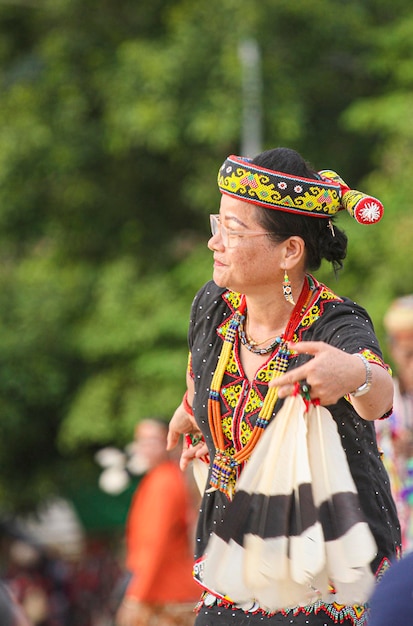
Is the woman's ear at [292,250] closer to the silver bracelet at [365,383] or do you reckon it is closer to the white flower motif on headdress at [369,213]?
the white flower motif on headdress at [369,213]

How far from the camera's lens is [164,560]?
698cm

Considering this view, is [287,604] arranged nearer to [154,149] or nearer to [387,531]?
[387,531]

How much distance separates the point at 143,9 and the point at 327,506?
40.9 feet

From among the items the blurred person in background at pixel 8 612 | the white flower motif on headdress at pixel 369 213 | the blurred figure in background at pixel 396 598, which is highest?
the white flower motif on headdress at pixel 369 213

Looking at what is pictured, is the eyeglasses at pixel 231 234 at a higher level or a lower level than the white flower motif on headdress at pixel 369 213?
lower

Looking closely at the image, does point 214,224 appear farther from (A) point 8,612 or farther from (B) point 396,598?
(B) point 396,598

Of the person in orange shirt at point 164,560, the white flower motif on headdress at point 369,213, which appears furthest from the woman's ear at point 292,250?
the person in orange shirt at point 164,560

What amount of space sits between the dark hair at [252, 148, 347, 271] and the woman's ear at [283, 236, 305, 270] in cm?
1

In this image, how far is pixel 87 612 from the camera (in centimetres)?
1327

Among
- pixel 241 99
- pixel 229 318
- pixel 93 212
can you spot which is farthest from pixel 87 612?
pixel 229 318

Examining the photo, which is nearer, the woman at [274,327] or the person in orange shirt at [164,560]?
the woman at [274,327]

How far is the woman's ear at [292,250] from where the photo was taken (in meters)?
3.08

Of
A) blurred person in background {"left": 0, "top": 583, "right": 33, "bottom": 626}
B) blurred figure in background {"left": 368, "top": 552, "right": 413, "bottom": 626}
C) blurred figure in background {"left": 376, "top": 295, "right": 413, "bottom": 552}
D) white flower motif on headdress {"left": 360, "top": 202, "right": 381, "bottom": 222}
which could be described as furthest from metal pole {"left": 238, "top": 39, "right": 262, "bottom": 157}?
blurred figure in background {"left": 368, "top": 552, "right": 413, "bottom": 626}

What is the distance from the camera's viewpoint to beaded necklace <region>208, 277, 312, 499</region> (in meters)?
3.00
